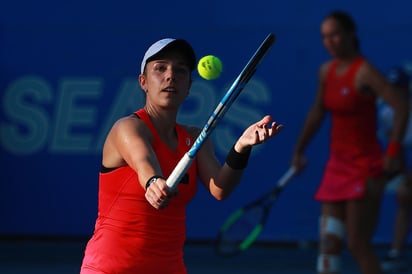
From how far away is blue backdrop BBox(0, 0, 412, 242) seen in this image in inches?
394

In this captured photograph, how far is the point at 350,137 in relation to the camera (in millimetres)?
6898

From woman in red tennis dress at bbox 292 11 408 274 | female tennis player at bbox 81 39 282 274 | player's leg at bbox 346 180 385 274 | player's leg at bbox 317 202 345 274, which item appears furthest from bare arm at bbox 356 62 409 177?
female tennis player at bbox 81 39 282 274

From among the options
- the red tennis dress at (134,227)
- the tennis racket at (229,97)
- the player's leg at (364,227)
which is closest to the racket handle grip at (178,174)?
the tennis racket at (229,97)

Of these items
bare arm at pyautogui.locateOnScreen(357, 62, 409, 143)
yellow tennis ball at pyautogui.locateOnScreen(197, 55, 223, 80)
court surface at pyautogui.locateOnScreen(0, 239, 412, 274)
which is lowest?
court surface at pyautogui.locateOnScreen(0, 239, 412, 274)

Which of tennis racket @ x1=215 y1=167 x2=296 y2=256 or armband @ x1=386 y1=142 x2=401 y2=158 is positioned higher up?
armband @ x1=386 y1=142 x2=401 y2=158

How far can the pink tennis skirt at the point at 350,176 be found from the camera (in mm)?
6805

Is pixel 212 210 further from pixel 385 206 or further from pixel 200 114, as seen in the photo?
pixel 385 206

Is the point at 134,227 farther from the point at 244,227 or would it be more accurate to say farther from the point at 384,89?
the point at 244,227

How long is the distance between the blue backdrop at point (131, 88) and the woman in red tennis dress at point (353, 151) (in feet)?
9.94

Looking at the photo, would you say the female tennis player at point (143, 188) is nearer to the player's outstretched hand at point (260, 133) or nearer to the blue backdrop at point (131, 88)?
the player's outstretched hand at point (260, 133)

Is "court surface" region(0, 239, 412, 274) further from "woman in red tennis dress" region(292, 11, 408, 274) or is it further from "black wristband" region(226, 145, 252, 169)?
"black wristband" region(226, 145, 252, 169)

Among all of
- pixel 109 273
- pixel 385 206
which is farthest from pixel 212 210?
pixel 109 273

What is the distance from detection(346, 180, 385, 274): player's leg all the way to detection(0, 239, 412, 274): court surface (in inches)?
80.2

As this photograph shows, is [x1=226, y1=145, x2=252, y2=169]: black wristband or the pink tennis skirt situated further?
the pink tennis skirt
